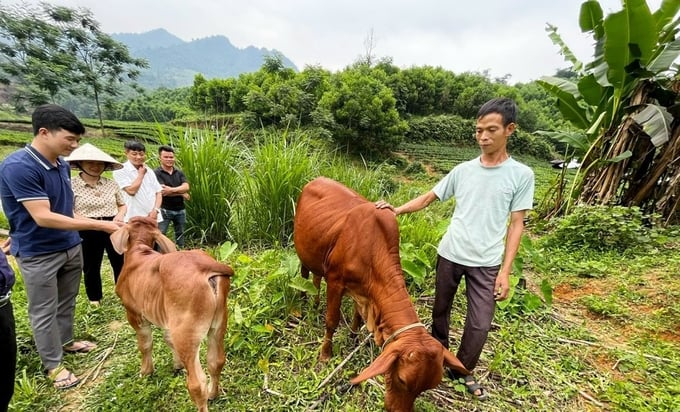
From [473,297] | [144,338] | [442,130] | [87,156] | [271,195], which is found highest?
[442,130]

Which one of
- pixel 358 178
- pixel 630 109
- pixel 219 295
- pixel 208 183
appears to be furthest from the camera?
pixel 630 109

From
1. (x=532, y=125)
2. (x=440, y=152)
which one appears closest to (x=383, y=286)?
(x=440, y=152)

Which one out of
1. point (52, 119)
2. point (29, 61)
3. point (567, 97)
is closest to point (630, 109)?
point (567, 97)

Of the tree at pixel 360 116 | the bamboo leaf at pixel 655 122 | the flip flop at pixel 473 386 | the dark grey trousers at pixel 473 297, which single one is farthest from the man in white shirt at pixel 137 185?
the tree at pixel 360 116

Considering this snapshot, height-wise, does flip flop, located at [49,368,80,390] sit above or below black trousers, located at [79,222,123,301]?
below

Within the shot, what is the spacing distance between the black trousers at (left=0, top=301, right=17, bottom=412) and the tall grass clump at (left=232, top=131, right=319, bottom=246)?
2.87m

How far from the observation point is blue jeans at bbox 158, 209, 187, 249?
444 centimetres

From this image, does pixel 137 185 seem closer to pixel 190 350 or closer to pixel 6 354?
pixel 6 354

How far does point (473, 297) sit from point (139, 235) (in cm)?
254

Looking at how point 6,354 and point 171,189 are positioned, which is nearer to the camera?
point 6,354

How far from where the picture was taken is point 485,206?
2.33 meters

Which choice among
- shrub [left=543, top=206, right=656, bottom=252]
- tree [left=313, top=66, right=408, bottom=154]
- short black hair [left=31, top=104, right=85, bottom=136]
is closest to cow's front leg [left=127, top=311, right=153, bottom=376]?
short black hair [left=31, top=104, right=85, bottom=136]

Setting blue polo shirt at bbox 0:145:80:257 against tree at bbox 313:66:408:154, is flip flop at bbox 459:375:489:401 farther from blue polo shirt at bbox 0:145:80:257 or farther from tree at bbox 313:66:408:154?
tree at bbox 313:66:408:154

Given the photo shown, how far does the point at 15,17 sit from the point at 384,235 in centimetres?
3627
